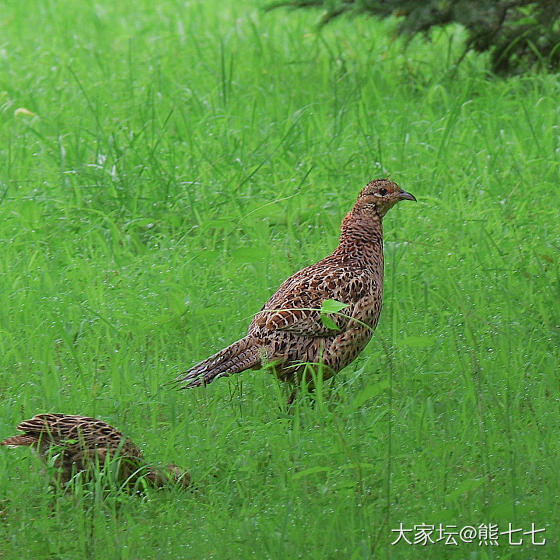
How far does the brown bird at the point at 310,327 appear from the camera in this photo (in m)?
5.07

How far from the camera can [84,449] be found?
4402 mm

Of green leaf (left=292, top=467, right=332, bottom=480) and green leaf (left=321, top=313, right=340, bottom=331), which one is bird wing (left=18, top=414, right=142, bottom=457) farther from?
green leaf (left=321, top=313, right=340, bottom=331)

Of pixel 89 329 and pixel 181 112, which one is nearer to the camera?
pixel 89 329

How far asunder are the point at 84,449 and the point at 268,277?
214 cm

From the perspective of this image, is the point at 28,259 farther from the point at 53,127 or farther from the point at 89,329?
the point at 53,127

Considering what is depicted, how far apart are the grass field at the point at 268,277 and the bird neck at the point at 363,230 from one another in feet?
0.71

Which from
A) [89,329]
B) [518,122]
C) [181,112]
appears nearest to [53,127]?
[181,112]

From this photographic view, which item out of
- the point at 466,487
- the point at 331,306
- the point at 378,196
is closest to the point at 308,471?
the point at 466,487

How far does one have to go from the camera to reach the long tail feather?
199 inches

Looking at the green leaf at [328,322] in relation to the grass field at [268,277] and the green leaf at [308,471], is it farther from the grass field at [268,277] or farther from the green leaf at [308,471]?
the green leaf at [308,471]

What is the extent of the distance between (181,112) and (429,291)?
2.88 metres

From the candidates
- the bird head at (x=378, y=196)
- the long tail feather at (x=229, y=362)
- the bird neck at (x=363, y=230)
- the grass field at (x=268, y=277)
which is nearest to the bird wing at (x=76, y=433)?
the grass field at (x=268, y=277)

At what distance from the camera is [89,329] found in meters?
5.88

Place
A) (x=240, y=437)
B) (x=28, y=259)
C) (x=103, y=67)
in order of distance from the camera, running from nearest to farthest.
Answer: (x=240, y=437) < (x=28, y=259) < (x=103, y=67)
